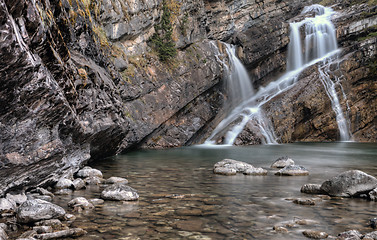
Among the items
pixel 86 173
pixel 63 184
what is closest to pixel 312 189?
pixel 63 184

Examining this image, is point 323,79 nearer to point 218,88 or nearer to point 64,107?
point 218,88


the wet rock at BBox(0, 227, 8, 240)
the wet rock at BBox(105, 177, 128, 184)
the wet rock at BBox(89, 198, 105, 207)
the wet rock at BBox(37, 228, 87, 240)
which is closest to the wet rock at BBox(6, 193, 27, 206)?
the wet rock at BBox(89, 198, 105, 207)

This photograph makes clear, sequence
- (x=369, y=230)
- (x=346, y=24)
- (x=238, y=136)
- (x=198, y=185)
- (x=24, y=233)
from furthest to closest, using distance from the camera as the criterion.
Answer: (x=346, y=24)
(x=238, y=136)
(x=198, y=185)
(x=369, y=230)
(x=24, y=233)

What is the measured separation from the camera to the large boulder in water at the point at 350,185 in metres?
8.52

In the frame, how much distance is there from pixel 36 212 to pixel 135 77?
68.4 ft

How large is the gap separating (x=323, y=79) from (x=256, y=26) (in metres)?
11.4

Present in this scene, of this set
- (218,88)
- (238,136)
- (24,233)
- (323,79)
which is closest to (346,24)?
(323,79)

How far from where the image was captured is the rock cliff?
24.1 feet

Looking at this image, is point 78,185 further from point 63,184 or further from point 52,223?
point 52,223

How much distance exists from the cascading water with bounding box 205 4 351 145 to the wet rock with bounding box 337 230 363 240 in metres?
Answer: 23.5

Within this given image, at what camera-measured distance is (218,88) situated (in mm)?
33812

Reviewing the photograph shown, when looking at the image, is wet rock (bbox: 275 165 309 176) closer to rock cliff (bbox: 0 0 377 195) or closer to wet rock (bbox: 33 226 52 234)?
rock cliff (bbox: 0 0 377 195)

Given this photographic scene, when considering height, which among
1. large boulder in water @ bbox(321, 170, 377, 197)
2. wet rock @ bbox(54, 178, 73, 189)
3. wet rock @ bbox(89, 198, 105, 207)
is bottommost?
large boulder in water @ bbox(321, 170, 377, 197)

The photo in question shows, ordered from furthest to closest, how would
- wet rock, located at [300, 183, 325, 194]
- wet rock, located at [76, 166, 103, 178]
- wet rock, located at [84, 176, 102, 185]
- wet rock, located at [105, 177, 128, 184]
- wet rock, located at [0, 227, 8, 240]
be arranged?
wet rock, located at [76, 166, 103, 178]
wet rock, located at [105, 177, 128, 184]
wet rock, located at [84, 176, 102, 185]
wet rock, located at [300, 183, 325, 194]
wet rock, located at [0, 227, 8, 240]
